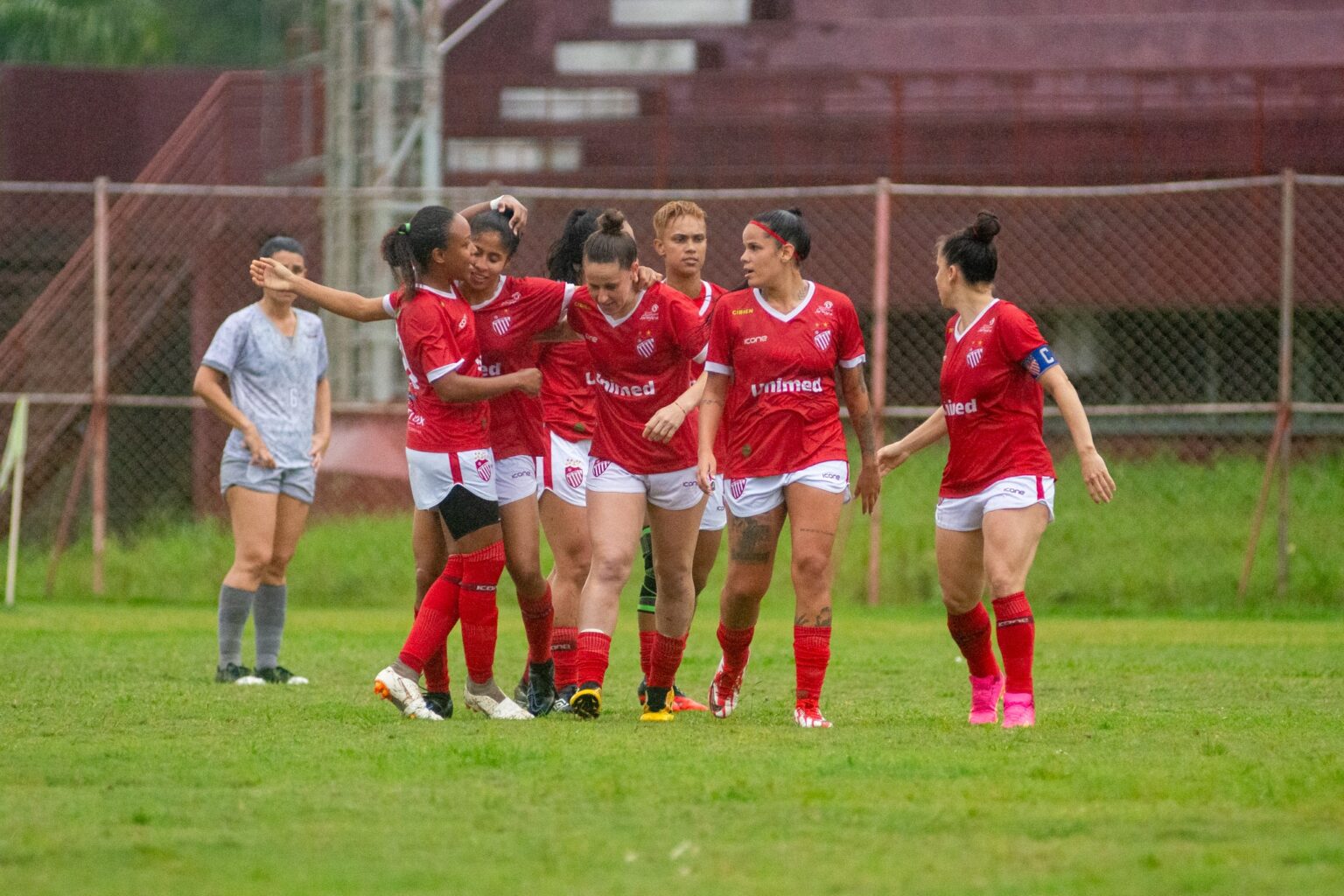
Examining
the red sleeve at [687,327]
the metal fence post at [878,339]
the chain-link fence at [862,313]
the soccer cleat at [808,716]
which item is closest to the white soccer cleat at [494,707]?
the soccer cleat at [808,716]

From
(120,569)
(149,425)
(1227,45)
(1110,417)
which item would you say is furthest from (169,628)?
(1227,45)

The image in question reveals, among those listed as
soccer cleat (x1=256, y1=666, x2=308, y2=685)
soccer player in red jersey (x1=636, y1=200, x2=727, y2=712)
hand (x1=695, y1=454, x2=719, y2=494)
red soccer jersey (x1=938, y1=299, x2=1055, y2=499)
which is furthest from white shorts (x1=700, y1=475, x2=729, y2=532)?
soccer cleat (x1=256, y1=666, x2=308, y2=685)

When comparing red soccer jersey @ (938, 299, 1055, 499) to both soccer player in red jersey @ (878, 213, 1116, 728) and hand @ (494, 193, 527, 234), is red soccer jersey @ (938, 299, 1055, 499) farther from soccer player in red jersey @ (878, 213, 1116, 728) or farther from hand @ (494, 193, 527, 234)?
hand @ (494, 193, 527, 234)

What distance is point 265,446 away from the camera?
955 centimetres

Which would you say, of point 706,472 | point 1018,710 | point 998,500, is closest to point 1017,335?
point 998,500

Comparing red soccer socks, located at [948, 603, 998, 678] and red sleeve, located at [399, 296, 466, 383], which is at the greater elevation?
red sleeve, located at [399, 296, 466, 383]

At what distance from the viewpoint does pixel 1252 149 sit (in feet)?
65.1

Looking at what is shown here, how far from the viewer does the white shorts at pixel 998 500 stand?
6945mm

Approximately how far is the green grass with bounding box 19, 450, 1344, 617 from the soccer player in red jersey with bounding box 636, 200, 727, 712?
6.39m

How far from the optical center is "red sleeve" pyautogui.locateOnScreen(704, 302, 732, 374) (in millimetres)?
7191

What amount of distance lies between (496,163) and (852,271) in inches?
195

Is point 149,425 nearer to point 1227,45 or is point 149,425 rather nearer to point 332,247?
point 332,247

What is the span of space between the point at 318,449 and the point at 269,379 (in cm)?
46

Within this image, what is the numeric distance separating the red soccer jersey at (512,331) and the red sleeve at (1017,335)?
171cm
